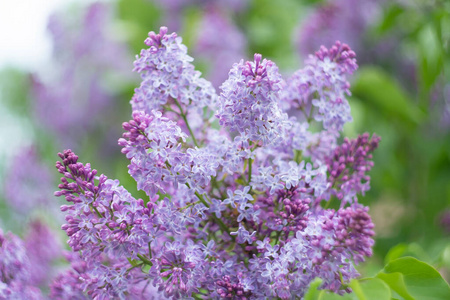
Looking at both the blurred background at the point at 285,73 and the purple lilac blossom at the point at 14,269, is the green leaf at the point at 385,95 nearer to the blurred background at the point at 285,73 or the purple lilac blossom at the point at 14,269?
Result: the blurred background at the point at 285,73

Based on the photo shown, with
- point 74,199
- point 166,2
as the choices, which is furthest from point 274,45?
point 74,199

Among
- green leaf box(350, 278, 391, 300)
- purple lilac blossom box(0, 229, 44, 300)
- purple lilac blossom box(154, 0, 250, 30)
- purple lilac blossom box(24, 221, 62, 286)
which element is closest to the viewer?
green leaf box(350, 278, 391, 300)

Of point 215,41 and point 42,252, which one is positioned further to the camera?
point 215,41

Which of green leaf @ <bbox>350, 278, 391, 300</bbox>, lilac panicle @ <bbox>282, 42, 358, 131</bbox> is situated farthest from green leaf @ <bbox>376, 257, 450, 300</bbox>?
lilac panicle @ <bbox>282, 42, 358, 131</bbox>

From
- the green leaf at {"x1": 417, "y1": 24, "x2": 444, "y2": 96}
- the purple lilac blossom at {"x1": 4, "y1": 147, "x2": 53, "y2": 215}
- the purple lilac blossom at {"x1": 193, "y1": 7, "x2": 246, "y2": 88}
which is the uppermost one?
the purple lilac blossom at {"x1": 193, "y1": 7, "x2": 246, "y2": 88}

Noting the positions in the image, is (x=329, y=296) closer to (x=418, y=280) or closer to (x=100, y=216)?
(x=418, y=280)

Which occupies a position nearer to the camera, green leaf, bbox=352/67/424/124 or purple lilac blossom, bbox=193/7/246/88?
green leaf, bbox=352/67/424/124

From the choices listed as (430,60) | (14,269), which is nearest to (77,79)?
(430,60)

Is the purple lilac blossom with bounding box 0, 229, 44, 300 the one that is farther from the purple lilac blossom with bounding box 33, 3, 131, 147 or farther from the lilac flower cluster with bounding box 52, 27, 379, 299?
the purple lilac blossom with bounding box 33, 3, 131, 147
